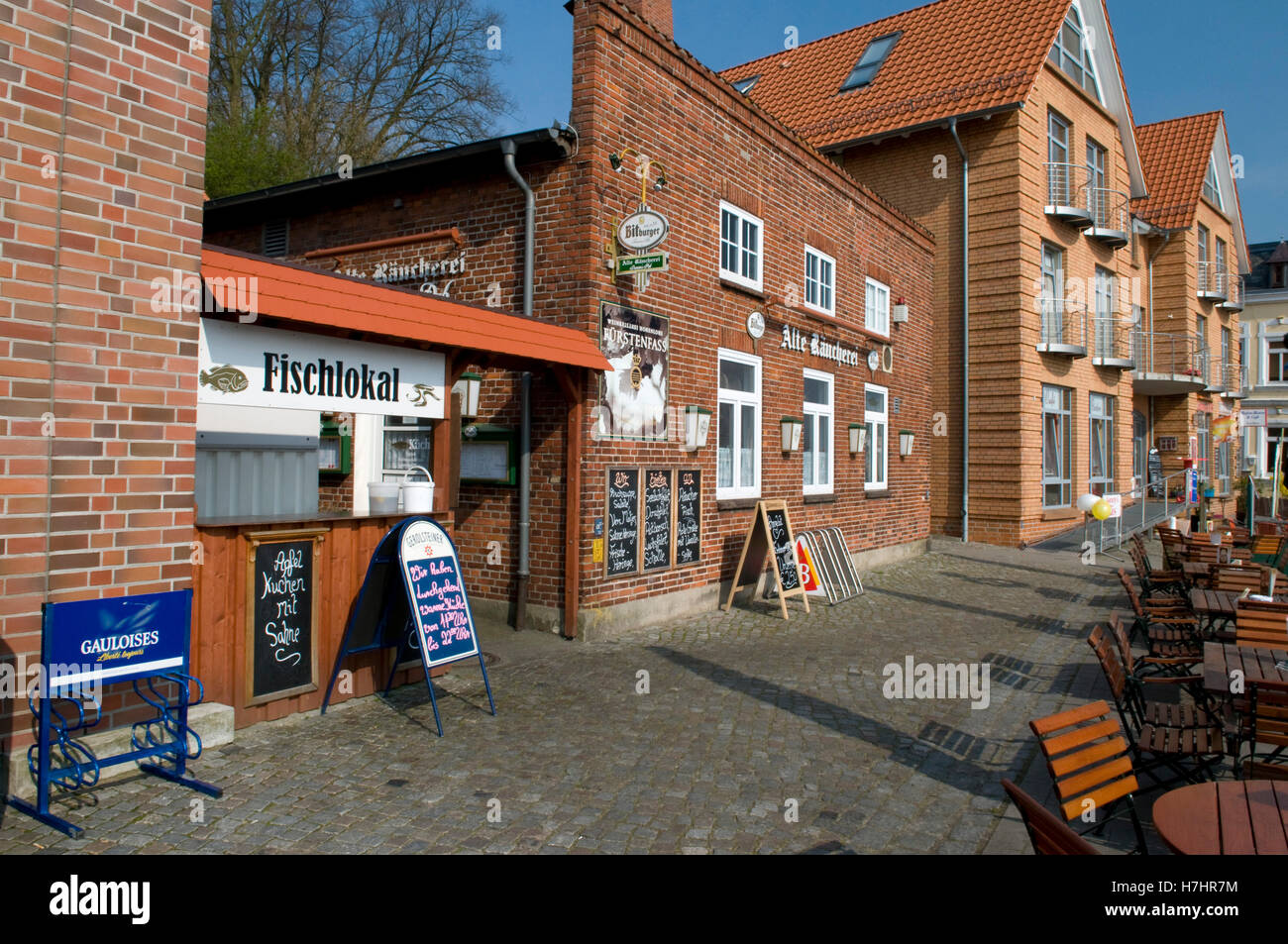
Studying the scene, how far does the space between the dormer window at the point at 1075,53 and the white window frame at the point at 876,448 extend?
9897 millimetres

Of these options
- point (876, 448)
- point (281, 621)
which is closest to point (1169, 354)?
point (876, 448)

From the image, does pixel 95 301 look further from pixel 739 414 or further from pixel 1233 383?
pixel 1233 383

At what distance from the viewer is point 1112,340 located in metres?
22.5

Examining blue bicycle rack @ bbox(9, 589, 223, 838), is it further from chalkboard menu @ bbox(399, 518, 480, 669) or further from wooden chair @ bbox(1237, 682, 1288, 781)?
wooden chair @ bbox(1237, 682, 1288, 781)

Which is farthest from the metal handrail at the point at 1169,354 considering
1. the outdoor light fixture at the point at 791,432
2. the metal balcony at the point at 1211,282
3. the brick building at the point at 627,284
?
the outdoor light fixture at the point at 791,432

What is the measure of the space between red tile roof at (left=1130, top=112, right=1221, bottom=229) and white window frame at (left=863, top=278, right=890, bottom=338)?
1524cm

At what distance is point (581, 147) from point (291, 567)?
5.27 metres

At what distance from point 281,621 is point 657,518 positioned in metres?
4.75

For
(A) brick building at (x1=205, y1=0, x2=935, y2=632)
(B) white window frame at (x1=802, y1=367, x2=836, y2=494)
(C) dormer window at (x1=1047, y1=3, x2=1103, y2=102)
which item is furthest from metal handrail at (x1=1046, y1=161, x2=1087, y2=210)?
(B) white window frame at (x1=802, y1=367, x2=836, y2=494)

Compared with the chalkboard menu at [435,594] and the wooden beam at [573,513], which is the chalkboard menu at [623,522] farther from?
the chalkboard menu at [435,594]

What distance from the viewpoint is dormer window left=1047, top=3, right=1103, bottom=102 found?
19987mm

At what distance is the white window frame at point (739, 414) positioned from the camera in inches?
433

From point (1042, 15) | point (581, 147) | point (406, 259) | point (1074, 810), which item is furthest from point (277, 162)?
point (1074, 810)
